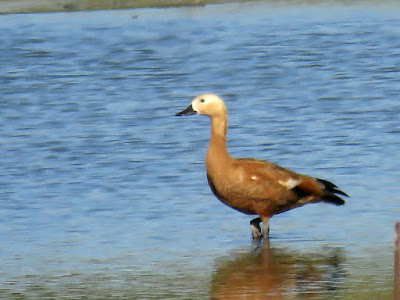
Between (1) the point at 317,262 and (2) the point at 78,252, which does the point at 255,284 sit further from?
(2) the point at 78,252

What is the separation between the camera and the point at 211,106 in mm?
9758

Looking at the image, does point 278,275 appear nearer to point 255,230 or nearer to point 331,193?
point 255,230

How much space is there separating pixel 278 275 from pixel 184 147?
15.5ft

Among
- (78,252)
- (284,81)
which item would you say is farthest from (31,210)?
(284,81)

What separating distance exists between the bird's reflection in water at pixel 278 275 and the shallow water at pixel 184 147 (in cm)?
2

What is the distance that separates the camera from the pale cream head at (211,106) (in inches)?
383

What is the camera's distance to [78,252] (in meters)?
8.77

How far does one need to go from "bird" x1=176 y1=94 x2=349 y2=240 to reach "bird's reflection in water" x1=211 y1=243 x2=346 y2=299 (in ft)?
1.50

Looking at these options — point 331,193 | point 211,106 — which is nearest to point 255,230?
point 331,193

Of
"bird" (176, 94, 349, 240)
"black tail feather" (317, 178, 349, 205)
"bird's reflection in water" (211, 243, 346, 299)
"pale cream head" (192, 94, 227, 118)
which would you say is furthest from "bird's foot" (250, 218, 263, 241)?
"pale cream head" (192, 94, 227, 118)

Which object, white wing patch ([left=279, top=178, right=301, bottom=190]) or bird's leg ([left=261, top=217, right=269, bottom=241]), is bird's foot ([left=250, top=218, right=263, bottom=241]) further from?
white wing patch ([left=279, top=178, right=301, bottom=190])

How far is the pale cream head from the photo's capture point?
31.9 feet

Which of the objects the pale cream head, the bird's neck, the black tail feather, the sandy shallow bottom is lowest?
the black tail feather

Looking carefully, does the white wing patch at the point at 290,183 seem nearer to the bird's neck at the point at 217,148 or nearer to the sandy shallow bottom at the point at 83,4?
the bird's neck at the point at 217,148
